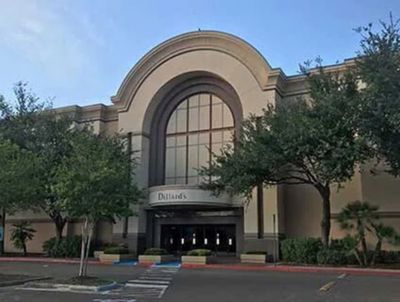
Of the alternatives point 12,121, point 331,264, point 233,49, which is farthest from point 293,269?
point 12,121

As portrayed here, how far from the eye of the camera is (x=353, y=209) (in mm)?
25547

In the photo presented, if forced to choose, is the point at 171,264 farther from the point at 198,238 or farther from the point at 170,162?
the point at 170,162

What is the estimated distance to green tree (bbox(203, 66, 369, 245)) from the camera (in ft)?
75.4

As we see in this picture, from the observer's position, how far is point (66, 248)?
109 ft

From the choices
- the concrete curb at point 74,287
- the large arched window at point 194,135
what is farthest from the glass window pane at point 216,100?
the concrete curb at point 74,287

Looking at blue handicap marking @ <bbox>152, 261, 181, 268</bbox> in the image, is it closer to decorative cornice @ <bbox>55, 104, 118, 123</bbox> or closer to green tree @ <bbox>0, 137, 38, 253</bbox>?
green tree @ <bbox>0, 137, 38, 253</bbox>

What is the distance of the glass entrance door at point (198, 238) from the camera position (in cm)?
3319

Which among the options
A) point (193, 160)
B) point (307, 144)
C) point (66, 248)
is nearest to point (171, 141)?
point (193, 160)

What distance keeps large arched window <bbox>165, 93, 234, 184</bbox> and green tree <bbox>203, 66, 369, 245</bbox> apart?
625cm

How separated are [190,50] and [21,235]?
1862 centimetres

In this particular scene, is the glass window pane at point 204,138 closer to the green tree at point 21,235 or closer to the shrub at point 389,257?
the shrub at point 389,257

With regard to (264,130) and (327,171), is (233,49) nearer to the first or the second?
(264,130)

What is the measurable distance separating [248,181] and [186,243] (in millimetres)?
10793

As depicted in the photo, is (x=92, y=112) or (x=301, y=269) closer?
(x=301, y=269)
